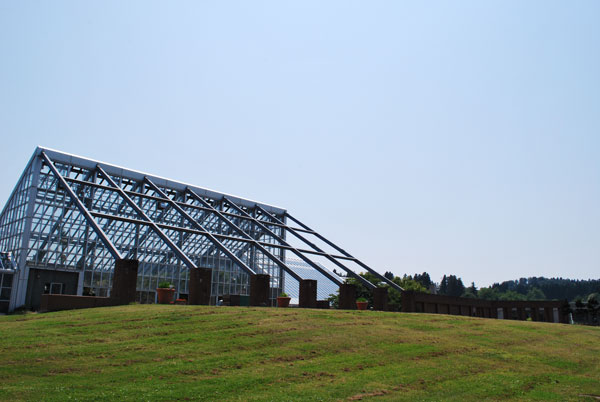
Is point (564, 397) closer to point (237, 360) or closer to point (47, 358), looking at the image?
point (237, 360)

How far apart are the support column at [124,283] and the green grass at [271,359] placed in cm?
411

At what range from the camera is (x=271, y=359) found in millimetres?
14336

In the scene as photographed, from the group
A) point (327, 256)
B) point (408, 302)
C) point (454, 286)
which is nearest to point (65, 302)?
point (408, 302)

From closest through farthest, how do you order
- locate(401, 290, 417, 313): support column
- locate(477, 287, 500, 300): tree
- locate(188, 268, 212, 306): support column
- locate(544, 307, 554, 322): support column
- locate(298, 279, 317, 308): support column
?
locate(188, 268, 212, 306): support column → locate(298, 279, 317, 308): support column → locate(401, 290, 417, 313): support column → locate(544, 307, 554, 322): support column → locate(477, 287, 500, 300): tree

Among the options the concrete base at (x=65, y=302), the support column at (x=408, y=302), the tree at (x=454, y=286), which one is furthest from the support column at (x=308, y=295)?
the tree at (x=454, y=286)

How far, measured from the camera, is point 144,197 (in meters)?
43.6

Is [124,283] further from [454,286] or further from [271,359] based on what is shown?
[454,286]

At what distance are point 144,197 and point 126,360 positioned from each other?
32.0m

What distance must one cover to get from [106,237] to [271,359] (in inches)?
820

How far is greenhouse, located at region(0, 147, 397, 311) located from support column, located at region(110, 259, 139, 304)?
218 centimetres

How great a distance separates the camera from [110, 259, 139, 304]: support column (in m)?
25.9

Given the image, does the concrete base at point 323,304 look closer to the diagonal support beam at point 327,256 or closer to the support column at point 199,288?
the diagonal support beam at point 327,256

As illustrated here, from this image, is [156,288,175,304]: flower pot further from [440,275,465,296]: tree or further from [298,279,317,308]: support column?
[440,275,465,296]: tree

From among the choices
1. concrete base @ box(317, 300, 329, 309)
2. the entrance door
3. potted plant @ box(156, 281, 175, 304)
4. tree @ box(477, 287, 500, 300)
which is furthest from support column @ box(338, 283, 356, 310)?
tree @ box(477, 287, 500, 300)
